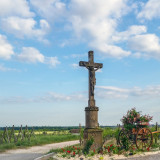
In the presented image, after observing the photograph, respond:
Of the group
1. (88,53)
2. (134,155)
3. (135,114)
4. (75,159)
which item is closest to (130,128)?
(135,114)

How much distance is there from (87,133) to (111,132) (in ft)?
29.5

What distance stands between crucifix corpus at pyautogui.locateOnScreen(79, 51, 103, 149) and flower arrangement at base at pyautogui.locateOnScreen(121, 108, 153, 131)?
4.96 ft

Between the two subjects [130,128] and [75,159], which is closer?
[75,159]

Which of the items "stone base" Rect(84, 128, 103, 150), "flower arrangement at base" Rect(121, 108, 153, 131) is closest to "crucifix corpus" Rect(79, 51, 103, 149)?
"stone base" Rect(84, 128, 103, 150)

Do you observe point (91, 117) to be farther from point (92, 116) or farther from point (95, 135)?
point (95, 135)

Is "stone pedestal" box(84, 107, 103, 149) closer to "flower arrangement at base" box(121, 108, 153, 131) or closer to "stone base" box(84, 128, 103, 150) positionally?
"stone base" box(84, 128, 103, 150)

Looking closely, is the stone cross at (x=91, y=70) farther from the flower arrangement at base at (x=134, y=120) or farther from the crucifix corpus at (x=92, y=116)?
the flower arrangement at base at (x=134, y=120)

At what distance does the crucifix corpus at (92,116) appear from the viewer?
42.6 feet

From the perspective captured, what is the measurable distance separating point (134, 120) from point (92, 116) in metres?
2.31

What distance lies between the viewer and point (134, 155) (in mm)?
10594

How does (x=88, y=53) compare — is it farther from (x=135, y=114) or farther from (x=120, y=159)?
(x=120, y=159)

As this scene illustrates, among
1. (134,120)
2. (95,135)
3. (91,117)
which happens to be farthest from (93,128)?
(134,120)

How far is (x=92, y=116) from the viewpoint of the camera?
13.3 m

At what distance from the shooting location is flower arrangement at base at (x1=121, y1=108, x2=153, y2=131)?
12470mm
